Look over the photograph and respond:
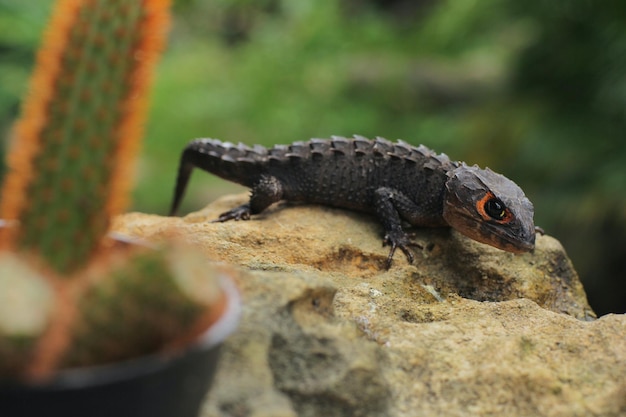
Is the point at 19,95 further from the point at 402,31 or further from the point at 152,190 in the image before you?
the point at 402,31

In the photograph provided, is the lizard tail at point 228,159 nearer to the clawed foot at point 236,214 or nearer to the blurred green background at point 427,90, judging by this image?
the clawed foot at point 236,214

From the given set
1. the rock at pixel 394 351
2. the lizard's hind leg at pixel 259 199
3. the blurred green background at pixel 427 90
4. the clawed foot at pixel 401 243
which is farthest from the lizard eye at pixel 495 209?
the blurred green background at pixel 427 90

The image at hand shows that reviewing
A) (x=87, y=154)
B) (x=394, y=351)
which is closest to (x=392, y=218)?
(x=394, y=351)

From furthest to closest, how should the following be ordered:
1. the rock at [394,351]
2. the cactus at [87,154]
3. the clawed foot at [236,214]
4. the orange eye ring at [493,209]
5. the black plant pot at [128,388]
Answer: the clawed foot at [236,214], the orange eye ring at [493,209], the rock at [394,351], the cactus at [87,154], the black plant pot at [128,388]

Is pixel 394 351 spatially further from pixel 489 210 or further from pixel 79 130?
pixel 489 210

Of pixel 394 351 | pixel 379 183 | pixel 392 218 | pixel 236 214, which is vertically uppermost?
pixel 379 183

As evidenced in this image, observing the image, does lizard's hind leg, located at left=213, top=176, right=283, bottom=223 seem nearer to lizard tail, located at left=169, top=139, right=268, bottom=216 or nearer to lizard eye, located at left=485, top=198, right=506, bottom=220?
lizard tail, located at left=169, top=139, right=268, bottom=216
